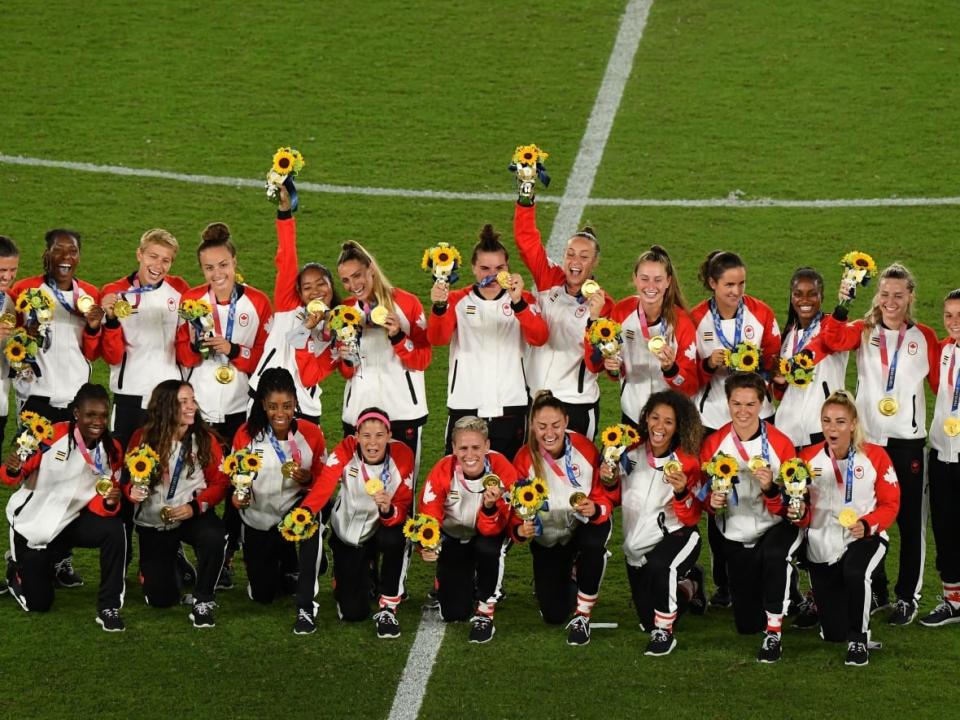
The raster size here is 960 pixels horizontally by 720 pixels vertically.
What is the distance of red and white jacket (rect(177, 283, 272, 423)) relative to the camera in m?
9.98

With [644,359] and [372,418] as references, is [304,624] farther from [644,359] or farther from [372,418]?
[644,359]

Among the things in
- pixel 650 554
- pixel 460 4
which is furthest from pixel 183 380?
pixel 460 4

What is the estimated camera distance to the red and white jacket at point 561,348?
32.6 ft

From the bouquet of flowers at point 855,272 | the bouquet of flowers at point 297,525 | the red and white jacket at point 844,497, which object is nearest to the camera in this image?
the red and white jacket at point 844,497

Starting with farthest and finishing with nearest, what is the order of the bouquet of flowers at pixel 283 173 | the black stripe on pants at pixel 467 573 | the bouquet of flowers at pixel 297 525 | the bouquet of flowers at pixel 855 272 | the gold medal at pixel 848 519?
the bouquet of flowers at pixel 283 173 → the bouquet of flowers at pixel 855 272 → the black stripe on pants at pixel 467 573 → the bouquet of flowers at pixel 297 525 → the gold medal at pixel 848 519

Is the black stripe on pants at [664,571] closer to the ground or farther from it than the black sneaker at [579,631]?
farther from it

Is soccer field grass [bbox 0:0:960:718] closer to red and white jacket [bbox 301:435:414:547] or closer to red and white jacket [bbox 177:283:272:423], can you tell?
red and white jacket [bbox 301:435:414:547]

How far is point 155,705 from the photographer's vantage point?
329 inches

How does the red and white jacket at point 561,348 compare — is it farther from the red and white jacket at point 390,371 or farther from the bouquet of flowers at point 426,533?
the bouquet of flowers at point 426,533

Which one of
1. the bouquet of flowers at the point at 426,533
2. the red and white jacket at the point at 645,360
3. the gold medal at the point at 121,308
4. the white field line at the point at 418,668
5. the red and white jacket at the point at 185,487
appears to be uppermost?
the gold medal at the point at 121,308

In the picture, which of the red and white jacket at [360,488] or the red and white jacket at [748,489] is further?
the red and white jacket at [360,488]

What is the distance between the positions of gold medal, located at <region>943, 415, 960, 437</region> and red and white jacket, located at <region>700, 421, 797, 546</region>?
31.9 inches

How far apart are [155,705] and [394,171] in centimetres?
904

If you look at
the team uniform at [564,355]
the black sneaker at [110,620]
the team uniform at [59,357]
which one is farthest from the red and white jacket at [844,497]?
the team uniform at [59,357]
